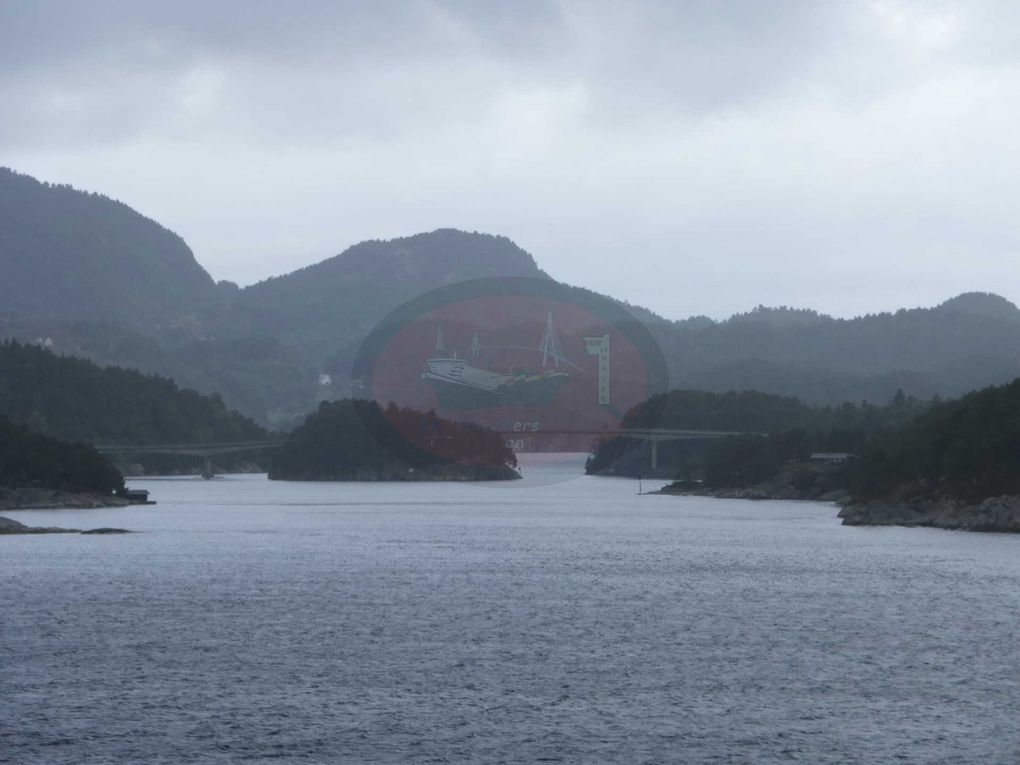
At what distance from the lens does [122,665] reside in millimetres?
43344

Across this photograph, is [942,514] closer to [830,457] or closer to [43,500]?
[830,457]

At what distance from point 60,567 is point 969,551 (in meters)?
50.5

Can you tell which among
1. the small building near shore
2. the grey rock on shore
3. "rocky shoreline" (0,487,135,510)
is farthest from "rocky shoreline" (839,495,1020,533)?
"rocky shoreline" (0,487,135,510)

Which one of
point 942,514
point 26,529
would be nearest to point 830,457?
point 942,514

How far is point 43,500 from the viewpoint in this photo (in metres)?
136

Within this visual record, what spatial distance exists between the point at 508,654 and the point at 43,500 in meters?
101

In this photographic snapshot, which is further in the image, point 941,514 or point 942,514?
point 941,514

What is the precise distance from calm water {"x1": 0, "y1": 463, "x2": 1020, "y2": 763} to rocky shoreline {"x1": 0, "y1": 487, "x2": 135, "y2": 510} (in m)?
46.4

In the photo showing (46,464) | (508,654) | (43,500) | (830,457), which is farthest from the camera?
(830,457)

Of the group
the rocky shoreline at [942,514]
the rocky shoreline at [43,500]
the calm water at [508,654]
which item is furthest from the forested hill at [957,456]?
the rocky shoreline at [43,500]

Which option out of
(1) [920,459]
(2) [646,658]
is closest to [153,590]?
(2) [646,658]

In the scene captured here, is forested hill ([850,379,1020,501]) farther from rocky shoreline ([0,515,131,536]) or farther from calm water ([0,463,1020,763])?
rocky shoreline ([0,515,131,536])

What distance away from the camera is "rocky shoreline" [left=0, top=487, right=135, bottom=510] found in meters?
133

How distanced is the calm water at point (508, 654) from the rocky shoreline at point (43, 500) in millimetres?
46370
